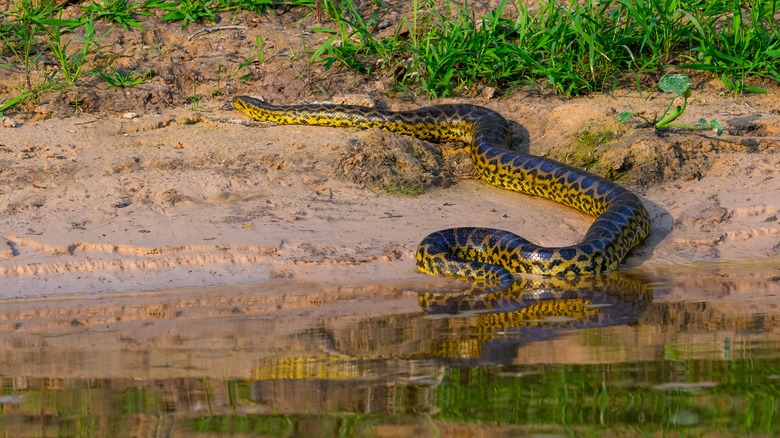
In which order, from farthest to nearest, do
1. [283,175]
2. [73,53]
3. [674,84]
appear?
[73,53] < [674,84] < [283,175]

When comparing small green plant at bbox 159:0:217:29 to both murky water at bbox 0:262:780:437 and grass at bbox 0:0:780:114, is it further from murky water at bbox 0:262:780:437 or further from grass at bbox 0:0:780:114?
murky water at bbox 0:262:780:437

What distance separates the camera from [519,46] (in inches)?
443

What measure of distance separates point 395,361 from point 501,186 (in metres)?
4.89

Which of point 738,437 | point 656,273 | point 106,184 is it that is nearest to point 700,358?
point 738,437

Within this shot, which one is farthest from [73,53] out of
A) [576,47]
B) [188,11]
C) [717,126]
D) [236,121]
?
[717,126]

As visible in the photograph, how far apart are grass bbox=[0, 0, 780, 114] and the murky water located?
4039 mm

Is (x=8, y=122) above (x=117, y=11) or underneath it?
underneath

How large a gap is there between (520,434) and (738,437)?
31.5 inches

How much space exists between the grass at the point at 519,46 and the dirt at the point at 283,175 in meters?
0.18

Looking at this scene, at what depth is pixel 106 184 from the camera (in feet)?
29.5

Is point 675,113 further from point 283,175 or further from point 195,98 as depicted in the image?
point 195,98

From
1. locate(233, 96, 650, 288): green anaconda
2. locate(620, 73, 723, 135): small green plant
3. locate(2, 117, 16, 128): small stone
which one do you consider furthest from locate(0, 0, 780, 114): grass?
locate(620, 73, 723, 135): small green plant

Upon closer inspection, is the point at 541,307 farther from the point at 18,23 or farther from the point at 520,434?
the point at 18,23

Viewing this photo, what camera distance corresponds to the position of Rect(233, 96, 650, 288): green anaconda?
8102mm
